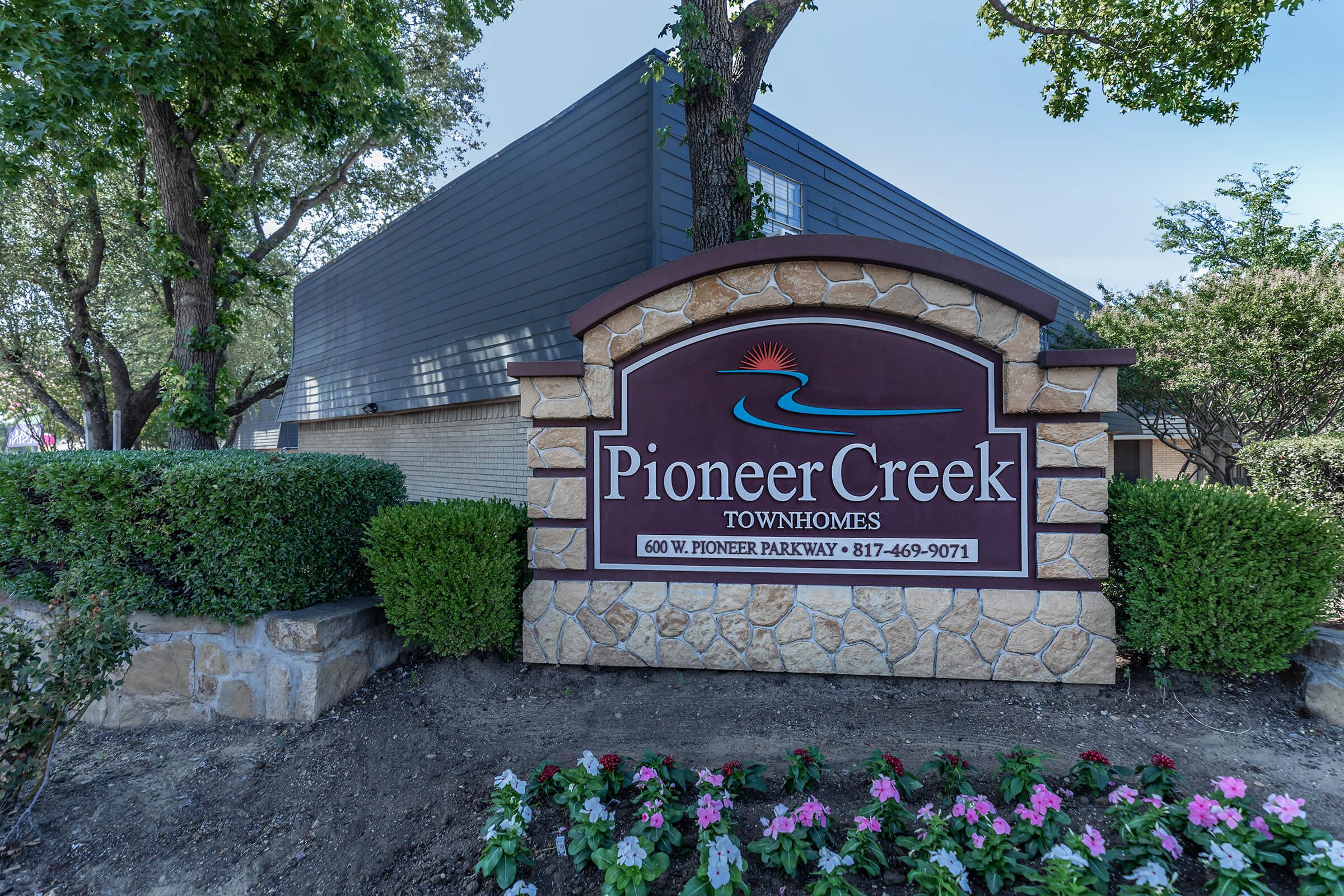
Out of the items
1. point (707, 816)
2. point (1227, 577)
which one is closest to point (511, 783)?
point (707, 816)

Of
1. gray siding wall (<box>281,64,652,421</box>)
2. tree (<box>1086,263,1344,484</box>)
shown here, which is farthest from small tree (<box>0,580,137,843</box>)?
tree (<box>1086,263,1344,484</box>)

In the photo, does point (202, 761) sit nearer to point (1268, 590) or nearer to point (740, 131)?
point (1268, 590)

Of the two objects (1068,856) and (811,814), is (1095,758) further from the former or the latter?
(811,814)

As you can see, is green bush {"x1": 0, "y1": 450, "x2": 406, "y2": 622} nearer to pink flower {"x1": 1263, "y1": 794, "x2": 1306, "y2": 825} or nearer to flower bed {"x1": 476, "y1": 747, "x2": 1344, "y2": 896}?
flower bed {"x1": 476, "y1": 747, "x2": 1344, "y2": 896}

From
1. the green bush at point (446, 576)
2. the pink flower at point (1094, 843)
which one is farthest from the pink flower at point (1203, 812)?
the green bush at point (446, 576)

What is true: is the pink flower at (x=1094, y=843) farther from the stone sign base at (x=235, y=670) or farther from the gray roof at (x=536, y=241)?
the gray roof at (x=536, y=241)

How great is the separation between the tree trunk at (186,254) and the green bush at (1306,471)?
9.83 metres

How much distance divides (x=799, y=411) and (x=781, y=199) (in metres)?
5.95

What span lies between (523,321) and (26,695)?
21.2ft

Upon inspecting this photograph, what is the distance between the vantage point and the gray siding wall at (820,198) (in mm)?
6766

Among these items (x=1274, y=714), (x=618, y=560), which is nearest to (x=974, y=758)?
(x=1274, y=714)

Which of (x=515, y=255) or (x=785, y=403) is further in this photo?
(x=515, y=255)

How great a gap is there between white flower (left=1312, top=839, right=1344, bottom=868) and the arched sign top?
2.53m

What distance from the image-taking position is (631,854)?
2.02 metres
